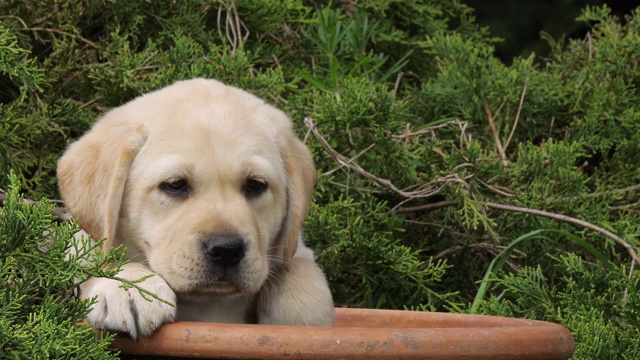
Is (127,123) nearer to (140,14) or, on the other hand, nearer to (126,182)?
(126,182)

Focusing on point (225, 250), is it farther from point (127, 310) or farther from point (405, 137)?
point (405, 137)

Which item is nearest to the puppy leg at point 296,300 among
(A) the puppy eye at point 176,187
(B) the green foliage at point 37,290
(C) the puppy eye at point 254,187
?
(C) the puppy eye at point 254,187

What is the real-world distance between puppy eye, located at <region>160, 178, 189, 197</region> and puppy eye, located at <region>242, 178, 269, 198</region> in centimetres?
21

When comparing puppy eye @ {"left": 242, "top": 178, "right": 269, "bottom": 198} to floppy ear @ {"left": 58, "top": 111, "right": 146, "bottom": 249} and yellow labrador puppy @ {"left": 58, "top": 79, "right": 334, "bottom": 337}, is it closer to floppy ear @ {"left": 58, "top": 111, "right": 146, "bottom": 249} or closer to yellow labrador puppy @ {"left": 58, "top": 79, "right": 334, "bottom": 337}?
yellow labrador puppy @ {"left": 58, "top": 79, "right": 334, "bottom": 337}

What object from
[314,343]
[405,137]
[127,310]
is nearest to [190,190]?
[127,310]

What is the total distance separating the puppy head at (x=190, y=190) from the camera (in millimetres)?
3500

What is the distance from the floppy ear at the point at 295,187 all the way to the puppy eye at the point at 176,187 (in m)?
0.46

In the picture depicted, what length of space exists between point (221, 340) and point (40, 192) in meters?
2.62

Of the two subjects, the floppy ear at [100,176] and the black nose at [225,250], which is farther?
the floppy ear at [100,176]

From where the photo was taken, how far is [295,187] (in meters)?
4.05

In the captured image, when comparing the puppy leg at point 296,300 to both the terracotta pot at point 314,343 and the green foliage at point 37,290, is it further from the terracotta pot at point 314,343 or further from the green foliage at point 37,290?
the green foliage at point 37,290

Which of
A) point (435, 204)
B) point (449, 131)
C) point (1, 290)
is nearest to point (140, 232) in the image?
point (1, 290)

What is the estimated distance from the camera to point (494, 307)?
15.5 ft

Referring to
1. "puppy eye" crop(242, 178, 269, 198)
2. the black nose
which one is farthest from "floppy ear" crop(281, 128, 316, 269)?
the black nose
